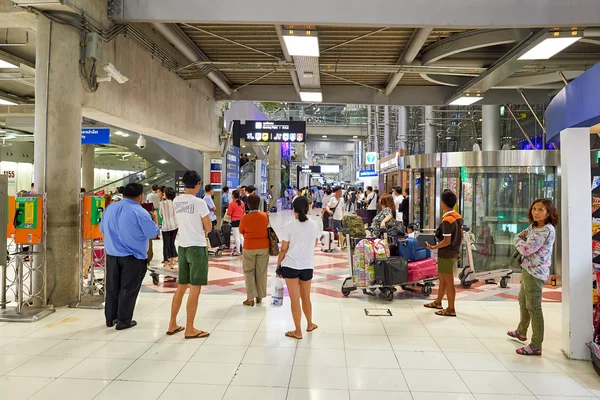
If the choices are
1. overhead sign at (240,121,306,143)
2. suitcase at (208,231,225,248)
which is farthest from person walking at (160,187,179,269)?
overhead sign at (240,121,306,143)

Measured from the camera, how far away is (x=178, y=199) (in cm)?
447

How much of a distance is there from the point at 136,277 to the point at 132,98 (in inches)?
135

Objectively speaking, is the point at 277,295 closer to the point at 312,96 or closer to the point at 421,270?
the point at 421,270

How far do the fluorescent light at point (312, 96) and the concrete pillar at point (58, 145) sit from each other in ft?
17.3

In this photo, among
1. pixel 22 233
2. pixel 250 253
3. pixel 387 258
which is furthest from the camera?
pixel 387 258

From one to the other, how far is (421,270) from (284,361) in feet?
10.1

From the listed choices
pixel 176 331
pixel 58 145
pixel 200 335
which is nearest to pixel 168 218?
pixel 58 145

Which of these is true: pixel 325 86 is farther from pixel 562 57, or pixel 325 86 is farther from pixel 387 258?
pixel 387 258

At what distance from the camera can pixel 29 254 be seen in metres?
5.16

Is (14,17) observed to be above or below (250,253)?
above

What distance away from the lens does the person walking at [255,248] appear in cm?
548

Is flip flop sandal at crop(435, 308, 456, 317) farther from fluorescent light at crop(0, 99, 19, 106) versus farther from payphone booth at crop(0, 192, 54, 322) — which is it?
fluorescent light at crop(0, 99, 19, 106)

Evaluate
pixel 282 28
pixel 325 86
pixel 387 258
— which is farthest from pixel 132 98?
pixel 325 86

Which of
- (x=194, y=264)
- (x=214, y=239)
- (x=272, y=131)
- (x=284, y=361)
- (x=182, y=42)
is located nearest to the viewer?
(x=284, y=361)
